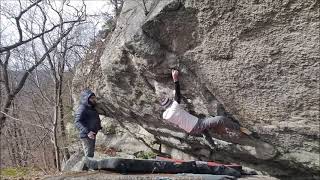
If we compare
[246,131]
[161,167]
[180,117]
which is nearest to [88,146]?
[161,167]

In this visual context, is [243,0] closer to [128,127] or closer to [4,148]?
[128,127]

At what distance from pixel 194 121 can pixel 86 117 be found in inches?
86.6

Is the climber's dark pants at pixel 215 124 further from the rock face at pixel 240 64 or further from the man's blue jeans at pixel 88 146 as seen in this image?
the man's blue jeans at pixel 88 146

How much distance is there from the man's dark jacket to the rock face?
733mm

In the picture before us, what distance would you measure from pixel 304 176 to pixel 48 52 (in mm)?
10329

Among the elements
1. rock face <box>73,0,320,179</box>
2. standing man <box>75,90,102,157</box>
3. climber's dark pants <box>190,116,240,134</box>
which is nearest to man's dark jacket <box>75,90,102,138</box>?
standing man <box>75,90,102,157</box>

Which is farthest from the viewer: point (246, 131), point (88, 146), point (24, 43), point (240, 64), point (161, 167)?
point (24, 43)

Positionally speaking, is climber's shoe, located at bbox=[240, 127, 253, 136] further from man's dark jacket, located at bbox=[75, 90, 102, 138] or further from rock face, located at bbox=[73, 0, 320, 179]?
man's dark jacket, located at bbox=[75, 90, 102, 138]

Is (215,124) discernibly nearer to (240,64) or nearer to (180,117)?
(180,117)

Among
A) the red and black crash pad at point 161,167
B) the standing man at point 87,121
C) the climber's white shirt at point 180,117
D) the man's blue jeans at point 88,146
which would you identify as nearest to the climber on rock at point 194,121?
the climber's white shirt at point 180,117

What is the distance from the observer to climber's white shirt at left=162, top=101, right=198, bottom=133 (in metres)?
6.68

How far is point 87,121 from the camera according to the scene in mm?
7668

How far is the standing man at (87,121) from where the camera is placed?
750 cm

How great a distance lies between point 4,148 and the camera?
2470 cm
